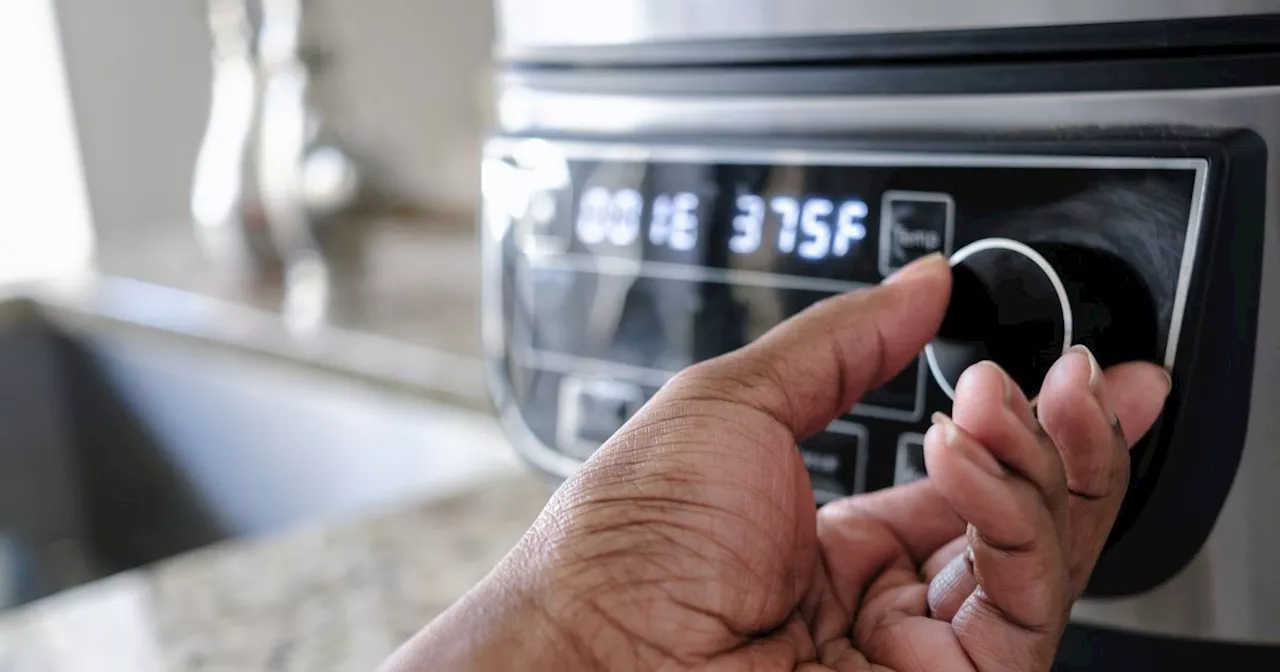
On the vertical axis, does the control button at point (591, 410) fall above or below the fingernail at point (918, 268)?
below

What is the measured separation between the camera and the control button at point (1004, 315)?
313 millimetres

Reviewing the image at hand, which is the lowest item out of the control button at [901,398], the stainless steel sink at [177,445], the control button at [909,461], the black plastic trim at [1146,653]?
the stainless steel sink at [177,445]

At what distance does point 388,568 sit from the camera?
58 cm

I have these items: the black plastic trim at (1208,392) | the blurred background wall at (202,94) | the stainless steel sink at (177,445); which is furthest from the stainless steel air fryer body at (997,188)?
the blurred background wall at (202,94)

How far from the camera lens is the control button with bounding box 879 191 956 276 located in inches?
13.4

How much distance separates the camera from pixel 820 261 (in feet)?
1.21

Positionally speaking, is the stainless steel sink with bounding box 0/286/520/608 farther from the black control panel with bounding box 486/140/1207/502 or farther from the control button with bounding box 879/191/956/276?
the control button with bounding box 879/191/956/276

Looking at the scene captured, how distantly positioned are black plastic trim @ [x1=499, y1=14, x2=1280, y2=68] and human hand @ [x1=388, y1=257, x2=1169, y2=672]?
0.23 feet

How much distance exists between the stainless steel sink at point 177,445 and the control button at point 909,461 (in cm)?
47

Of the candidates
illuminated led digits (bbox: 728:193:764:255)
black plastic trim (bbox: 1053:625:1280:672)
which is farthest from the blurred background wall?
black plastic trim (bbox: 1053:625:1280:672)

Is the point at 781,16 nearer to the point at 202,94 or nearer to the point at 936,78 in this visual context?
the point at 936,78

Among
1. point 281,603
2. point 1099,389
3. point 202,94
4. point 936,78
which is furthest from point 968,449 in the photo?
point 202,94

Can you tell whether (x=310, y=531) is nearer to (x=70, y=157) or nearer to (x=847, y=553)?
(x=847, y=553)

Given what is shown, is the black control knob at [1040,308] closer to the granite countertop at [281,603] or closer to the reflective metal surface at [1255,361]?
the reflective metal surface at [1255,361]
